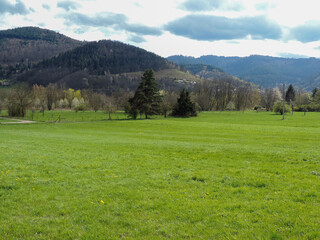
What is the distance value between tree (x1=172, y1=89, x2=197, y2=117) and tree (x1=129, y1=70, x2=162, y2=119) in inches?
354

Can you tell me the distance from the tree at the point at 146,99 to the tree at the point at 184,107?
8985 mm

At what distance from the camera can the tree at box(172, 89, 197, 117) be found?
8781cm

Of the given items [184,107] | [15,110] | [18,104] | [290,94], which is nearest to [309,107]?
[290,94]

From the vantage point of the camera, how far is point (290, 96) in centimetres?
14700

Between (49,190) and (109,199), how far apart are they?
2779 mm

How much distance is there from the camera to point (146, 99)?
265ft

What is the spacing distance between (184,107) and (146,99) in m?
16.2

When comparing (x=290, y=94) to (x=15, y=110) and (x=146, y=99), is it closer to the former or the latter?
(x=146, y=99)

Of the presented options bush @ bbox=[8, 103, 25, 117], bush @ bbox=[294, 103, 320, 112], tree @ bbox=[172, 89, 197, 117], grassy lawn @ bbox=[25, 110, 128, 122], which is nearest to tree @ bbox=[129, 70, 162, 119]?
grassy lawn @ bbox=[25, 110, 128, 122]

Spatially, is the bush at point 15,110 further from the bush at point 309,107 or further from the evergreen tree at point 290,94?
the evergreen tree at point 290,94

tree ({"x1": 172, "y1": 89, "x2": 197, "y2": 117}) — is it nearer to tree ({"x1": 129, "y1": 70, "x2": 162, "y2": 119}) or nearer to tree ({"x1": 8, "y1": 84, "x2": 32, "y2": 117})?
tree ({"x1": 129, "y1": 70, "x2": 162, "y2": 119})

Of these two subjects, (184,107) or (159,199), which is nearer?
(159,199)

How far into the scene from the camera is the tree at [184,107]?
288ft

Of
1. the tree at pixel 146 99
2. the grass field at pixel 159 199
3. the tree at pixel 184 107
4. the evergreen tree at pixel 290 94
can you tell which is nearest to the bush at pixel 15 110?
the tree at pixel 146 99
